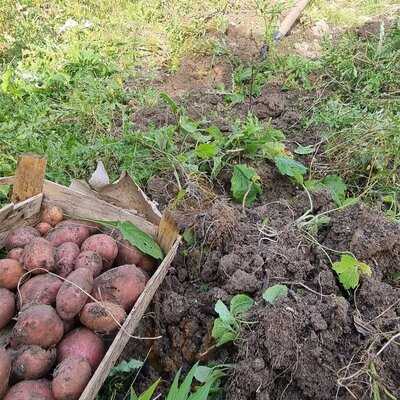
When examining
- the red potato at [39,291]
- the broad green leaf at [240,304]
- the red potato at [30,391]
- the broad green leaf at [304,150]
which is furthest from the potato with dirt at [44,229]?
the broad green leaf at [304,150]

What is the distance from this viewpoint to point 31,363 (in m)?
1.61

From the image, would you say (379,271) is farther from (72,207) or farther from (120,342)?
(72,207)

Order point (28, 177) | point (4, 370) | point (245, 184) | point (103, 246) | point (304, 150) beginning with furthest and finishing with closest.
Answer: point (304, 150) < point (245, 184) < point (28, 177) < point (103, 246) < point (4, 370)

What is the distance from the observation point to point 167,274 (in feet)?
7.09

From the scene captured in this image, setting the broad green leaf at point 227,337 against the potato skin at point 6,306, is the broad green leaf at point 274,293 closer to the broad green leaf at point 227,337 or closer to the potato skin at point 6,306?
the broad green leaf at point 227,337

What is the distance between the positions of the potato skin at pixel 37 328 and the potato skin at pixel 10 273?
22cm

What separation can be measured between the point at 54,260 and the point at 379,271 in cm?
130

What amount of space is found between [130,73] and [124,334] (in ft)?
Result: 7.95

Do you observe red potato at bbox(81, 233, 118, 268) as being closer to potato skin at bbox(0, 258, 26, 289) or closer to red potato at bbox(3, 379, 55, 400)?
potato skin at bbox(0, 258, 26, 289)

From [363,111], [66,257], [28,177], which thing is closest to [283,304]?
[66,257]

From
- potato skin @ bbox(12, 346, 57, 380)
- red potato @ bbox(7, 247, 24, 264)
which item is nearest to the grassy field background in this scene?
red potato @ bbox(7, 247, 24, 264)

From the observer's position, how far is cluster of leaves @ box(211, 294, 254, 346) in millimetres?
1833

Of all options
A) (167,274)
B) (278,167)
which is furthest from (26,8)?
(167,274)

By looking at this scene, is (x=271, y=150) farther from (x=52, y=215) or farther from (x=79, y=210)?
(x=52, y=215)
